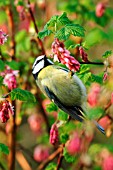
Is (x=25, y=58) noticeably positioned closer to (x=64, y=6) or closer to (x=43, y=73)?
(x=64, y=6)

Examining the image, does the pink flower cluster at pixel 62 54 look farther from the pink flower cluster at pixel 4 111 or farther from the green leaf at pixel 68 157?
the green leaf at pixel 68 157

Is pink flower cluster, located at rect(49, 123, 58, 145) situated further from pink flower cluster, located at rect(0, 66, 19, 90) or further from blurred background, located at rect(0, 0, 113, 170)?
pink flower cluster, located at rect(0, 66, 19, 90)

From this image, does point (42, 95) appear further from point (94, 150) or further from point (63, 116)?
point (63, 116)

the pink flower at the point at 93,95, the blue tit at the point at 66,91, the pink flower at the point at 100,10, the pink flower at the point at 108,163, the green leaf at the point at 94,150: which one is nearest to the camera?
the blue tit at the point at 66,91

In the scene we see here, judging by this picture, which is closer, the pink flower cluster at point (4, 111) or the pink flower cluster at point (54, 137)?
the pink flower cluster at point (4, 111)

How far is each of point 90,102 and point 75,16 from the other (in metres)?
1.13

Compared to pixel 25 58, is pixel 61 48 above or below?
below

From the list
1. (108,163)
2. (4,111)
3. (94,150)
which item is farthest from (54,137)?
(94,150)

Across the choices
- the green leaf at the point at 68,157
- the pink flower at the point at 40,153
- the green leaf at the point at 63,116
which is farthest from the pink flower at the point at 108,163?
the pink flower at the point at 40,153

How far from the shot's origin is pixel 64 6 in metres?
3.00

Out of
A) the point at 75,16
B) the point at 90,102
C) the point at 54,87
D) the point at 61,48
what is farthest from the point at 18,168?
the point at 61,48

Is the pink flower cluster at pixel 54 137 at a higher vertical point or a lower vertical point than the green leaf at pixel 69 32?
lower

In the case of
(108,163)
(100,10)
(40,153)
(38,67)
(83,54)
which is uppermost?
(100,10)

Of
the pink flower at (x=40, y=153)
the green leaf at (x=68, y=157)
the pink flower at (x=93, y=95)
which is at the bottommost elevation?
the green leaf at (x=68, y=157)
